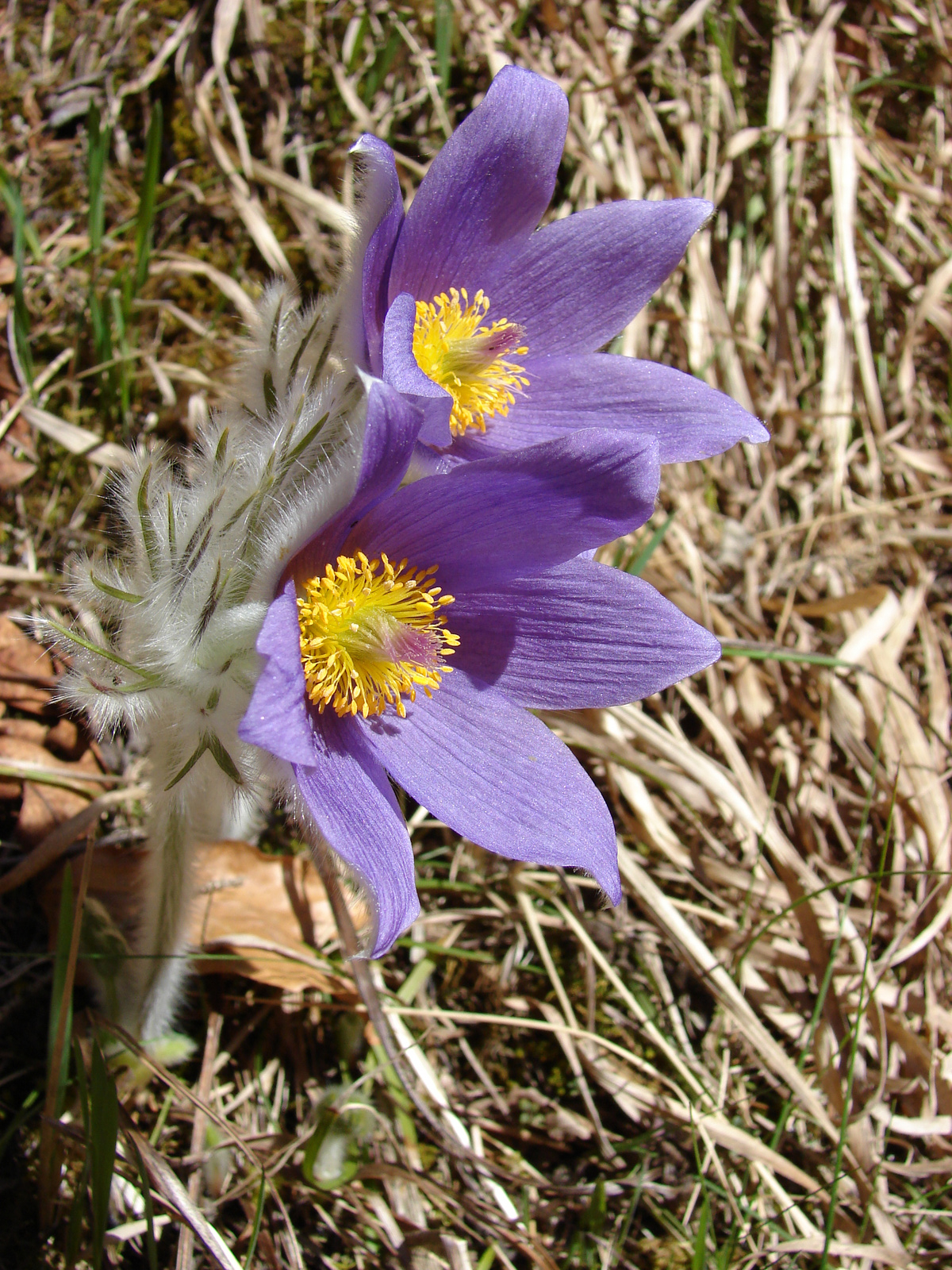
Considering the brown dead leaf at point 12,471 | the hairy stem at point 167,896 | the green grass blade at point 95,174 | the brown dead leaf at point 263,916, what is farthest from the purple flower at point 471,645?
the green grass blade at point 95,174

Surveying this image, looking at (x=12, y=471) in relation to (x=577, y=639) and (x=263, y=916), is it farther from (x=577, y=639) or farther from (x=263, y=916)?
(x=577, y=639)

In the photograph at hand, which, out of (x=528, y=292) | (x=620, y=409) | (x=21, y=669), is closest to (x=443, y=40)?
(x=528, y=292)

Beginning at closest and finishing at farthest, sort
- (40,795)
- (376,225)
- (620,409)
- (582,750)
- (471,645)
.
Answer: (376,225) → (471,645) → (620,409) → (40,795) → (582,750)

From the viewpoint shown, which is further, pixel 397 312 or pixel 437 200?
pixel 437 200

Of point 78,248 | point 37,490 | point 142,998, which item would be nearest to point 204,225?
point 78,248

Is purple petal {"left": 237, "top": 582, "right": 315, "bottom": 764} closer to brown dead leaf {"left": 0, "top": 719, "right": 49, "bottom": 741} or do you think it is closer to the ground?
the ground

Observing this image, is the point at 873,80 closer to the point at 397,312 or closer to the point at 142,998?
the point at 397,312
